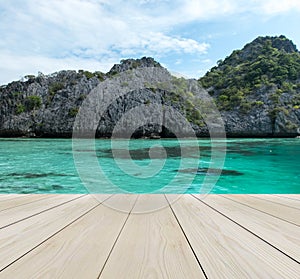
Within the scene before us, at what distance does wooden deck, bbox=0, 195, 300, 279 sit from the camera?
2.11 ft

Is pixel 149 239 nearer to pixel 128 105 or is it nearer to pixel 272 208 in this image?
pixel 272 208

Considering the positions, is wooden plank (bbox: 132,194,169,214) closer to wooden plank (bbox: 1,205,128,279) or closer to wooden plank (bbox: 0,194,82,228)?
wooden plank (bbox: 1,205,128,279)

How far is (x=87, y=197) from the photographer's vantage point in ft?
5.30

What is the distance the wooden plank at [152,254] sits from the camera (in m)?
0.63

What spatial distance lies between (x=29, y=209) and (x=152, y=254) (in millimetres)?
852

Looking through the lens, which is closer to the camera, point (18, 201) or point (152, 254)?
point (152, 254)

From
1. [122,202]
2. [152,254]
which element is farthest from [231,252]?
[122,202]

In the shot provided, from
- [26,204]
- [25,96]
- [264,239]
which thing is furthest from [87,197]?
[25,96]

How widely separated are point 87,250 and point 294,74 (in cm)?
3717

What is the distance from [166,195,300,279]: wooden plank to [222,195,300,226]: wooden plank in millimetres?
294

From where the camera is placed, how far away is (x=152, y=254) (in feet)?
2.43

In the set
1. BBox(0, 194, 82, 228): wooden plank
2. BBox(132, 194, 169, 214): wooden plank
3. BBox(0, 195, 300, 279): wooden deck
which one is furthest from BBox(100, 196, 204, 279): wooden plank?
BBox(0, 194, 82, 228): wooden plank

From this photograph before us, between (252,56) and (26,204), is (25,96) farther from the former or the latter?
(252,56)

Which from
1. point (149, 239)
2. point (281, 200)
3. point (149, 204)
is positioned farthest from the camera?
point (281, 200)
